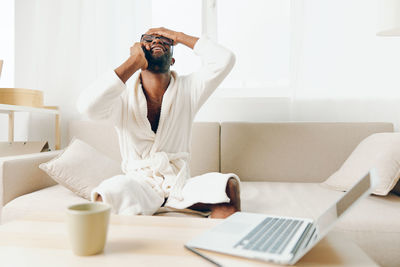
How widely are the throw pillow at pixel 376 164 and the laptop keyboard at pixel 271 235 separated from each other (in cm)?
84

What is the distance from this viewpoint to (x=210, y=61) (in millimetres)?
1454

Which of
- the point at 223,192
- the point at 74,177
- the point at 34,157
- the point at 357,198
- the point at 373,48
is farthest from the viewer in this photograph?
the point at 373,48

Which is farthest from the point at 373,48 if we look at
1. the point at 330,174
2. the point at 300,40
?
the point at 330,174

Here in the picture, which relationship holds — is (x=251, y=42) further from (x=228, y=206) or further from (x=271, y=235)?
(x=271, y=235)

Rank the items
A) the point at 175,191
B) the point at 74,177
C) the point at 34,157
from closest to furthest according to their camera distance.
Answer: the point at 175,191
the point at 74,177
the point at 34,157

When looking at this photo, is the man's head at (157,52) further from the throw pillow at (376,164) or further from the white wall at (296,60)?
the throw pillow at (376,164)

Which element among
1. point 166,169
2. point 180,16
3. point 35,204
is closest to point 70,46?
point 180,16

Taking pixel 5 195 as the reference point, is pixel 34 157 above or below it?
above

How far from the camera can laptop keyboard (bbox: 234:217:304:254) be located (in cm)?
56

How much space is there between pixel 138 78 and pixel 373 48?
4.92 feet

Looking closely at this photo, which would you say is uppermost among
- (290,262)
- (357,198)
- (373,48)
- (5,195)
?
(373,48)

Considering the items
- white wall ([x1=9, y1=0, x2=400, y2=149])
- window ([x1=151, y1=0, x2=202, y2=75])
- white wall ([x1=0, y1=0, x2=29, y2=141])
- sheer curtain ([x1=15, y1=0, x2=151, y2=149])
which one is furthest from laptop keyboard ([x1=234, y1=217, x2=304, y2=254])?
white wall ([x1=0, y1=0, x2=29, y2=141])

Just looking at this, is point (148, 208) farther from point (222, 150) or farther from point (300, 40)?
point (300, 40)

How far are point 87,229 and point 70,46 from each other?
6.57 feet
